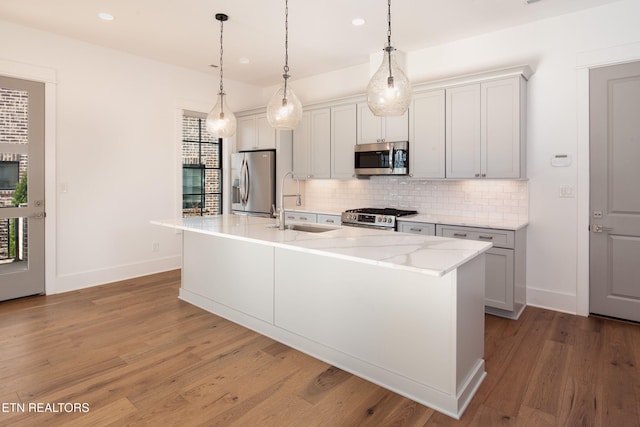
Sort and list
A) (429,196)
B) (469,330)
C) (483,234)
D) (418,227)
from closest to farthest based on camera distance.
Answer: (469,330) → (483,234) → (418,227) → (429,196)

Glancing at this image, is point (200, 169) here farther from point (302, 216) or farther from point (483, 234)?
point (483, 234)

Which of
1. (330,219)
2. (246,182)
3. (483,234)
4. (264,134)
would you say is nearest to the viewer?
(483,234)

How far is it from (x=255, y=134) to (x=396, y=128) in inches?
92.7

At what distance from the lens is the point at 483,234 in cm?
363

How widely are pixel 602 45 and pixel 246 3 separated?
10.7 feet

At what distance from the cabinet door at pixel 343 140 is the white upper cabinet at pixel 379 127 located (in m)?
0.11

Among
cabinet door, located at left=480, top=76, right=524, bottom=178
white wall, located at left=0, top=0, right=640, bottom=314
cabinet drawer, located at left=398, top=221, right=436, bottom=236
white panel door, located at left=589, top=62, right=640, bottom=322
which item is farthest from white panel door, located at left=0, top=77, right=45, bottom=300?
white panel door, located at left=589, top=62, right=640, bottom=322

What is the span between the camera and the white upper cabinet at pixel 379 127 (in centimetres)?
441

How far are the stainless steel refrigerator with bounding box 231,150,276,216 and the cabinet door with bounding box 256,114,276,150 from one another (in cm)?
12

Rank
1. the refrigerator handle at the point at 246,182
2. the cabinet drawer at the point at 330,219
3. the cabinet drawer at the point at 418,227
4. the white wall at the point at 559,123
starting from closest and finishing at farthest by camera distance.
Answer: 1. the white wall at the point at 559,123
2. the cabinet drawer at the point at 418,227
3. the cabinet drawer at the point at 330,219
4. the refrigerator handle at the point at 246,182

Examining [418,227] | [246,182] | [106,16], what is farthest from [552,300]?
[106,16]

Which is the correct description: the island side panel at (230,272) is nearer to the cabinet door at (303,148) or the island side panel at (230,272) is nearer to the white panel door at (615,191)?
the cabinet door at (303,148)

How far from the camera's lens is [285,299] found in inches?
117

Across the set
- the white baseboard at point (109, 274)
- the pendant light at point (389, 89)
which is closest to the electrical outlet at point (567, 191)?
the pendant light at point (389, 89)
